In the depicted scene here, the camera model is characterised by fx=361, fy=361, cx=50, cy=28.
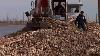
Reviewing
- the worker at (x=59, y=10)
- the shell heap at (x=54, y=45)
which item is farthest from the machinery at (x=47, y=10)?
the shell heap at (x=54, y=45)

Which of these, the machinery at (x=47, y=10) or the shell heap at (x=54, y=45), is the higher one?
the machinery at (x=47, y=10)

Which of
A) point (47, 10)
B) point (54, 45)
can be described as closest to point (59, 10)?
point (47, 10)

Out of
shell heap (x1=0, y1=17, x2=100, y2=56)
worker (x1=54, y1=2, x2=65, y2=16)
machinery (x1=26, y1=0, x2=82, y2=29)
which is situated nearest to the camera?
shell heap (x1=0, y1=17, x2=100, y2=56)

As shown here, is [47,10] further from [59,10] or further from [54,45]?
[54,45]

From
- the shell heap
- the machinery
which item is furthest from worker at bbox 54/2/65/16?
the shell heap

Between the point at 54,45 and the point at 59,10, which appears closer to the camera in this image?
the point at 54,45

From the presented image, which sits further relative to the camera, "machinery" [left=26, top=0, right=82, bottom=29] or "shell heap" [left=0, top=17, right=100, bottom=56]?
"machinery" [left=26, top=0, right=82, bottom=29]

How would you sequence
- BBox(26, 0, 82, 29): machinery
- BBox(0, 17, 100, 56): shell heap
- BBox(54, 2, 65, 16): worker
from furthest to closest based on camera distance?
BBox(54, 2, 65, 16): worker, BBox(26, 0, 82, 29): machinery, BBox(0, 17, 100, 56): shell heap

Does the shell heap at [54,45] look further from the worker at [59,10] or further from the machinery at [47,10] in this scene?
the worker at [59,10]

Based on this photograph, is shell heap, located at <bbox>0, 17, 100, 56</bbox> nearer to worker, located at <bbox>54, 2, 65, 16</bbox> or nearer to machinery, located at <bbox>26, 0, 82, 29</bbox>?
machinery, located at <bbox>26, 0, 82, 29</bbox>

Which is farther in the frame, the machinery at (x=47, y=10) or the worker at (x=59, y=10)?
the worker at (x=59, y=10)

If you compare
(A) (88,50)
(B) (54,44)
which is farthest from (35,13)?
(A) (88,50)

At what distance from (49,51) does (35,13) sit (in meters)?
11.1

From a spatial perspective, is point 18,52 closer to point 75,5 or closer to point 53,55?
point 53,55
